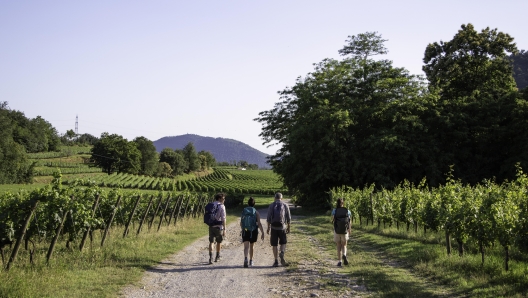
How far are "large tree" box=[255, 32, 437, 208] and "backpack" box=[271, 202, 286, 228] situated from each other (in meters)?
25.7

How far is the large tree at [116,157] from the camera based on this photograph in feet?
338

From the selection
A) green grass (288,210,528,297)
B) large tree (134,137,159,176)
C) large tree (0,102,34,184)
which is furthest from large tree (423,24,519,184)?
large tree (134,137,159,176)

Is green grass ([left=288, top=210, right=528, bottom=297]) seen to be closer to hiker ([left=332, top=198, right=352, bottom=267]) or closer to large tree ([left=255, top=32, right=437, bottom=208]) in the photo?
hiker ([left=332, top=198, right=352, bottom=267])

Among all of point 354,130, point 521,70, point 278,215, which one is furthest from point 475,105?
point 521,70

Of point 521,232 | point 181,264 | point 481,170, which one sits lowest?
point 181,264

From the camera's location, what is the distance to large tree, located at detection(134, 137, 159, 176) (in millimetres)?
110438

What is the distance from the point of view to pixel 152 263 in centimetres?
1132

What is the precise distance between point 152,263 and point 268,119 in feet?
116

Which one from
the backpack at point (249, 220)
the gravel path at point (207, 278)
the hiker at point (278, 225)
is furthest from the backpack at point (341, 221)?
the backpack at point (249, 220)

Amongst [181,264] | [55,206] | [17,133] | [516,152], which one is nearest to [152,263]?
[181,264]

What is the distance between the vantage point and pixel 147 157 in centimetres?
11450

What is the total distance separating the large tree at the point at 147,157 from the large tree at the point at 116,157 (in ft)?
14.9

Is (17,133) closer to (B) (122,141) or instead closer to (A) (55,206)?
(B) (122,141)

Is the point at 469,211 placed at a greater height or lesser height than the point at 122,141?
lesser
